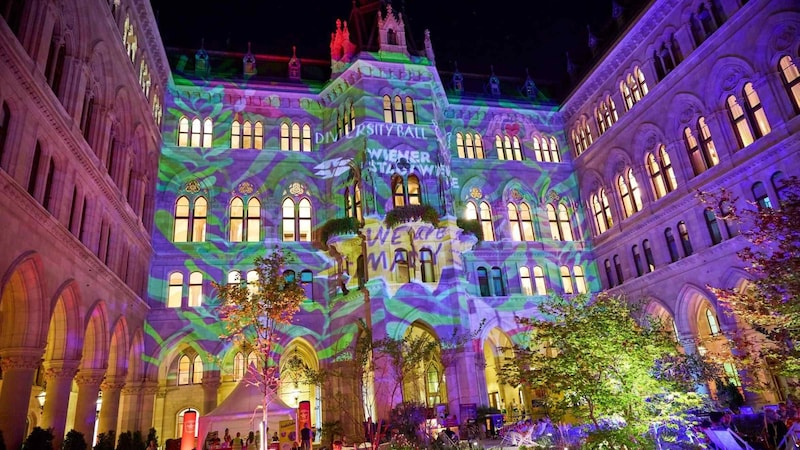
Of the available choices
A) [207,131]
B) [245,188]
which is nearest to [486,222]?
[245,188]

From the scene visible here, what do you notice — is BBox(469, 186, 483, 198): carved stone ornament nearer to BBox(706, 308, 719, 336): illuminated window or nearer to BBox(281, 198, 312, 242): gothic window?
BBox(281, 198, 312, 242): gothic window

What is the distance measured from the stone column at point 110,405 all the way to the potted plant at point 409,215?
14798 millimetres

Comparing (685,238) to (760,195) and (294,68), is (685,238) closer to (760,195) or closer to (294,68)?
(760,195)

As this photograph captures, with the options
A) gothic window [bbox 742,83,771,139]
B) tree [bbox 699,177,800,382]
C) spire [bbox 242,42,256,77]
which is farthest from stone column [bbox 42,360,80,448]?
gothic window [bbox 742,83,771,139]

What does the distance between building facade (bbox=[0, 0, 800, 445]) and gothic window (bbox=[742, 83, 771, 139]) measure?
10 centimetres

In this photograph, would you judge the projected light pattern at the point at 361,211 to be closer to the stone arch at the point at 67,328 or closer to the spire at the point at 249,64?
the spire at the point at 249,64

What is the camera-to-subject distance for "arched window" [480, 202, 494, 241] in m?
33.2

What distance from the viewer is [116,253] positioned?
863 inches

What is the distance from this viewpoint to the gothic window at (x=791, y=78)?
853 inches

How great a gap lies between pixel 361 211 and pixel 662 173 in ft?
56.1

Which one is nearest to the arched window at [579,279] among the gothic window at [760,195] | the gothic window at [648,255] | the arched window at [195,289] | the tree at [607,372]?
the gothic window at [648,255]

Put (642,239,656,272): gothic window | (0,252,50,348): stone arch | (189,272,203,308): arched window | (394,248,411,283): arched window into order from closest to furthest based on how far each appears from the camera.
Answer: (0,252,50,348): stone arch → (394,248,411,283): arched window → (189,272,203,308): arched window → (642,239,656,272): gothic window

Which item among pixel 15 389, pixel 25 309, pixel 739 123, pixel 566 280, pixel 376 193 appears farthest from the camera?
pixel 566 280

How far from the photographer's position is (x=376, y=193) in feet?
92.1
